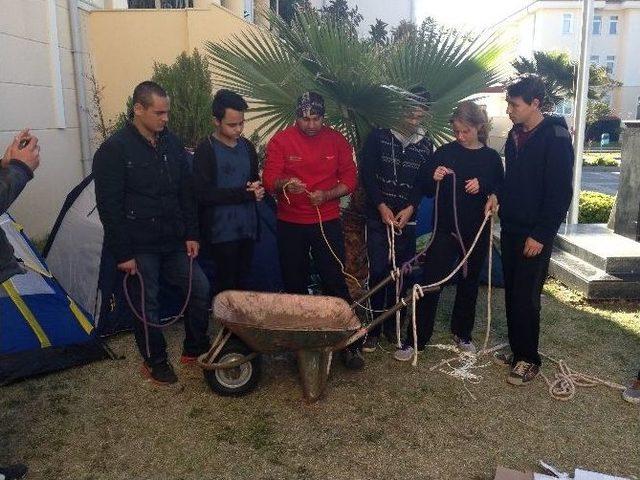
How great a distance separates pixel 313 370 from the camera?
3.26 metres

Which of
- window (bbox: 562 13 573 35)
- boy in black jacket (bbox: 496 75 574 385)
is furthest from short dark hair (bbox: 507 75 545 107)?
window (bbox: 562 13 573 35)

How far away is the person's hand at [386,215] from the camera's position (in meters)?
3.85

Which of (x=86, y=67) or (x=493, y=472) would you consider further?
(x=86, y=67)

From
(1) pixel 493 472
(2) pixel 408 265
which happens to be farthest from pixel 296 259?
(1) pixel 493 472

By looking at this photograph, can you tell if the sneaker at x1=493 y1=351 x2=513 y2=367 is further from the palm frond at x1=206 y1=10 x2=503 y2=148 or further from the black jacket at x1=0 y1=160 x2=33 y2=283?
the black jacket at x1=0 y1=160 x2=33 y2=283

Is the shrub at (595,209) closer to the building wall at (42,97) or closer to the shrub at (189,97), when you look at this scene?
the shrub at (189,97)

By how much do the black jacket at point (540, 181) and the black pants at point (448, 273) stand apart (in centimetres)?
39

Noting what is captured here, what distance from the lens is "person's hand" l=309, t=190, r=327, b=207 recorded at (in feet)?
11.7

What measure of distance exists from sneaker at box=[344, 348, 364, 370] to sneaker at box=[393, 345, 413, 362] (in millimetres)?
281

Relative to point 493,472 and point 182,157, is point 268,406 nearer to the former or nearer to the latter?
point 493,472

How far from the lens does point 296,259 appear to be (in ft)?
12.3

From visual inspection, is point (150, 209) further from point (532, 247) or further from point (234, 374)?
point (532, 247)

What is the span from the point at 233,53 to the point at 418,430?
2.85m

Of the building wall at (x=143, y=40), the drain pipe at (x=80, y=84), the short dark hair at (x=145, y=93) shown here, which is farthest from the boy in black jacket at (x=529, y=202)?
the drain pipe at (x=80, y=84)
